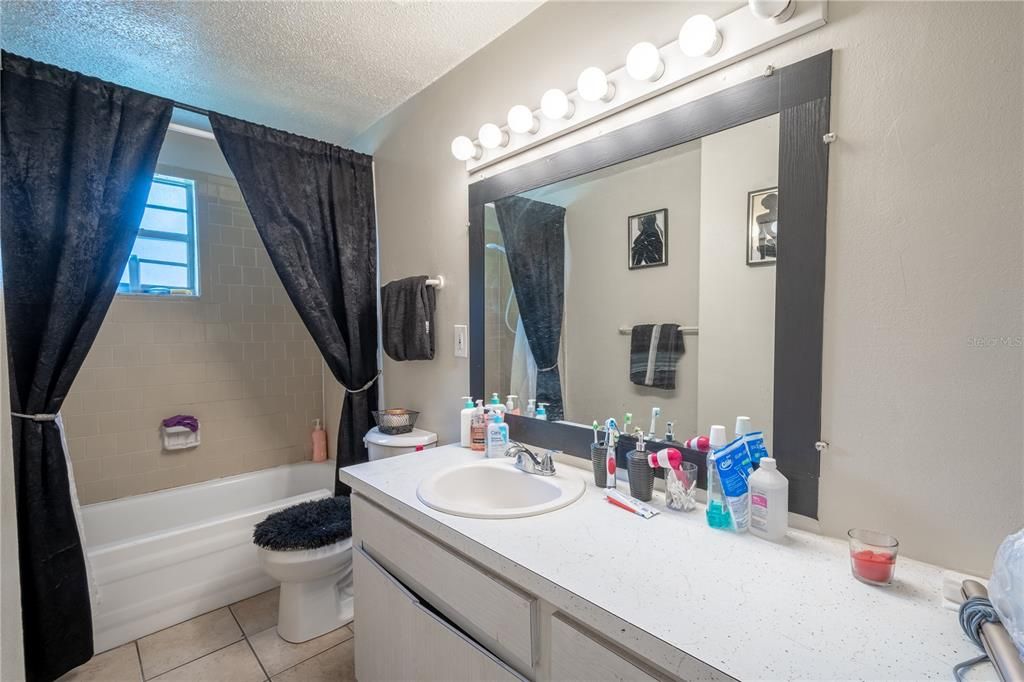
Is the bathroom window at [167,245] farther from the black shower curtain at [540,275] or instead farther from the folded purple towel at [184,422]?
the black shower curtain at [540,275]

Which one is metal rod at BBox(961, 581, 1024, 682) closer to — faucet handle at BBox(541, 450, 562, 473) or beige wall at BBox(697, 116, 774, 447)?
beige wall at BBox(697, 116, 774, 447)

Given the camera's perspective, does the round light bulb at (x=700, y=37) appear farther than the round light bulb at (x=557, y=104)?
No

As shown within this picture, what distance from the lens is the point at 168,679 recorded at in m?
1.67

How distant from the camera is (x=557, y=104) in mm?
1412

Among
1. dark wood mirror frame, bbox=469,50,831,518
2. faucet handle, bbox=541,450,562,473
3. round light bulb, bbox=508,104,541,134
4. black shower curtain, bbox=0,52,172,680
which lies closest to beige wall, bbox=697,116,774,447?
dark wood mirror frame, bbox=469,50,831,518

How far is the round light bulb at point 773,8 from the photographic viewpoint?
954mm

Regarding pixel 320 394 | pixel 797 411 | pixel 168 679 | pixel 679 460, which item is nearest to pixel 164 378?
pixel 320 394

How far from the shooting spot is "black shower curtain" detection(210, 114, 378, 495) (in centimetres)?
205

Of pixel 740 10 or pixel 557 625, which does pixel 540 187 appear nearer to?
pixel 740 10

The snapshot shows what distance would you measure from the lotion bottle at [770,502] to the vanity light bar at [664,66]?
0.96 meters

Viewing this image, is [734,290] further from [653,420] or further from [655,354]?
[653,420]

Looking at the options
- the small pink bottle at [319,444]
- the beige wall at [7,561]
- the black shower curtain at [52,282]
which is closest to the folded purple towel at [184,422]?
the small pink bottle at [319,444]

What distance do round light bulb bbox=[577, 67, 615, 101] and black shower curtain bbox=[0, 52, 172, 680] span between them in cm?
174

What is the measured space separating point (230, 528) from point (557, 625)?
201 cm
